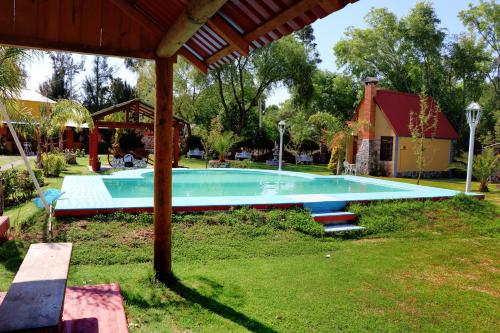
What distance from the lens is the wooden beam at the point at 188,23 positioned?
297cm

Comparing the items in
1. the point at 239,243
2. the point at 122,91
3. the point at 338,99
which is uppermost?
the point at 122,91

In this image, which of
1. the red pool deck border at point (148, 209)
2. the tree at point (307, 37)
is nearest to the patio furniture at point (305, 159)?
the tree at point (307, 37)

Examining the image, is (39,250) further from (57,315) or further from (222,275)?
(222,275)

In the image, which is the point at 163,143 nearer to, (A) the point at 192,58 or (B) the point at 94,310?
(A) the point at 192,58

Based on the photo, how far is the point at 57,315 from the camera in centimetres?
245

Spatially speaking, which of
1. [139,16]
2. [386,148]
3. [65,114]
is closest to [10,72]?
[139,16]

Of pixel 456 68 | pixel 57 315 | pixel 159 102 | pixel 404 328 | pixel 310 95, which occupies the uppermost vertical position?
pixel 456 68

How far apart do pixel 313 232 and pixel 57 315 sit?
218 inches

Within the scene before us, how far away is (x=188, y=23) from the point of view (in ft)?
11.2

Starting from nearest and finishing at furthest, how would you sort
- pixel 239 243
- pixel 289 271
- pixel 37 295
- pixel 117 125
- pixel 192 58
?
pixel 37 295 → pixel 192 58 → pixel 289 271 → pixel 239 243 → pixel 117 125

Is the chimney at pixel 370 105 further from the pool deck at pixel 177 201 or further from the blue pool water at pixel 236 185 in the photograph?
the pool deck at pixel 177 201

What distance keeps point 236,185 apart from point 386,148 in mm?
11396

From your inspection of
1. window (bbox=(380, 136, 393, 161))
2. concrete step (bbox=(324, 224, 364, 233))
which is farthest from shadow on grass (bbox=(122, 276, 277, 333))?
window (bbox=(380, 136, 393, 161))

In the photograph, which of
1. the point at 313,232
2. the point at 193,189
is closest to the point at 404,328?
the point at 313,232
